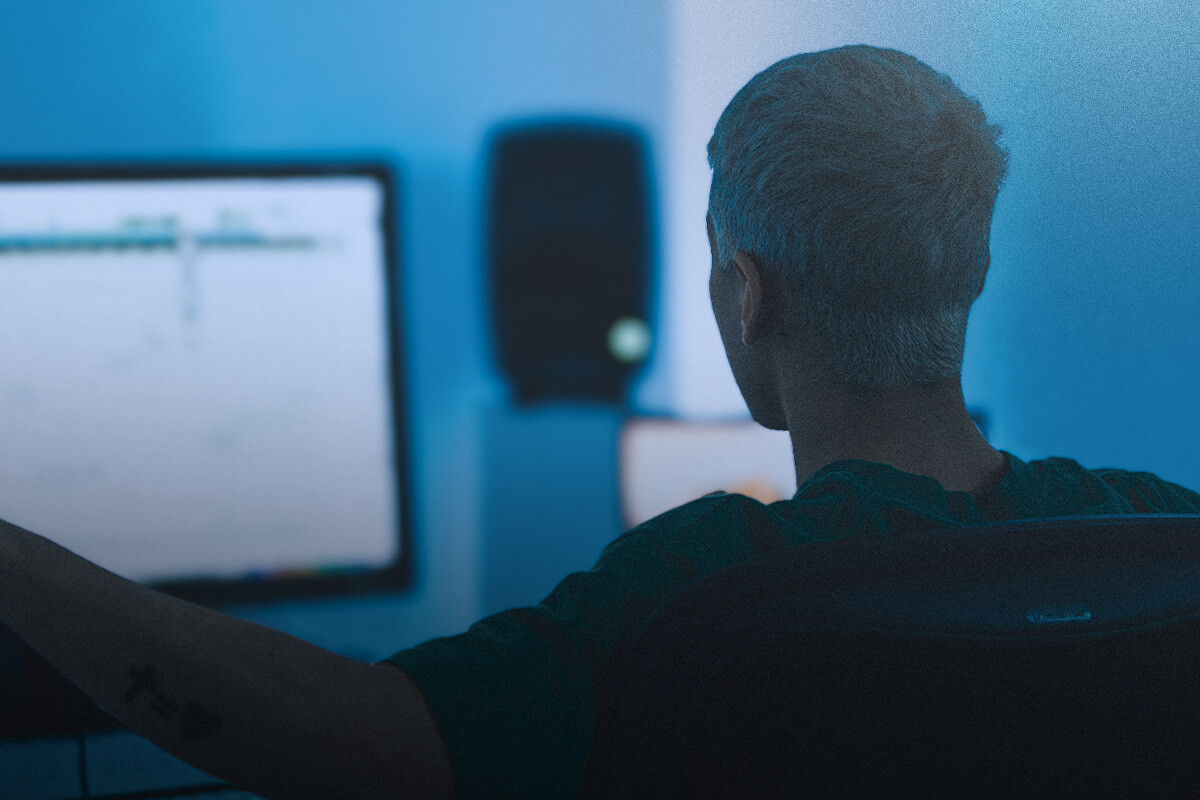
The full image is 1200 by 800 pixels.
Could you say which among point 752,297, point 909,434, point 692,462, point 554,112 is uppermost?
point 554,112

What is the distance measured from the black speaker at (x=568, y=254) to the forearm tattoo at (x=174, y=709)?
0.84 metres

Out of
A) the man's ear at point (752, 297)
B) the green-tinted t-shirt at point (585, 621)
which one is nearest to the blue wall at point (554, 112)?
the man's ear at point (752, 297)

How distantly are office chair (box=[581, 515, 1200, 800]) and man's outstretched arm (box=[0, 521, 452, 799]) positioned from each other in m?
0.13

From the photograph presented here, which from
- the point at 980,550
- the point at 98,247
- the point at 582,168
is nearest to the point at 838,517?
the point at 980,550

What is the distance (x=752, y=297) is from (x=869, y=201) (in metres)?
0.12

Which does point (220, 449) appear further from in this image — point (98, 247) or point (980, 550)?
point (980, 550)

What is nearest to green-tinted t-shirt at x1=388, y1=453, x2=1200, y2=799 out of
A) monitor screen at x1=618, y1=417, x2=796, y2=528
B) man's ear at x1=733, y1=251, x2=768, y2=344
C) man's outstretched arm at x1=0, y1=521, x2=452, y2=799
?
man's outstretched arm at x1=0, y1=521, x2=452, y2=799

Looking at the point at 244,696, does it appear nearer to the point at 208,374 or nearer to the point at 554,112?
the point at 208,374

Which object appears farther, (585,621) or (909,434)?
(909,434)

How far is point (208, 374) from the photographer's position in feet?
3.79

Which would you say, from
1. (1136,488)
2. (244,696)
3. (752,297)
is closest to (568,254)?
(752,297)

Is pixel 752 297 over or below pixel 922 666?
over

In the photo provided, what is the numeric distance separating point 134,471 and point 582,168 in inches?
28.2

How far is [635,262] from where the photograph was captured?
132 centimetres
